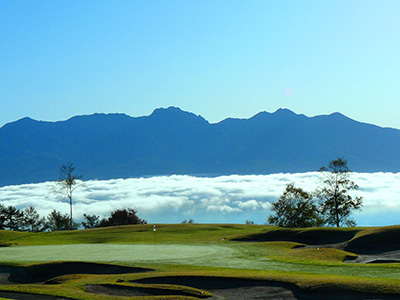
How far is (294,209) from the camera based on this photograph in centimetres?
8700

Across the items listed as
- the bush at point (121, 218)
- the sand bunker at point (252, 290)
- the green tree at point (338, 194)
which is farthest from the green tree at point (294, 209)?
the sand bunker at point (252, 290)

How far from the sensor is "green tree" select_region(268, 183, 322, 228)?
85.6 metres

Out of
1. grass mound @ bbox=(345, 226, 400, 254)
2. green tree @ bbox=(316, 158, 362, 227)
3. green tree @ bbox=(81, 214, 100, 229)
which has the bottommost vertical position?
Answer: grass mound @ bbox=(345, 226, 400, 254)

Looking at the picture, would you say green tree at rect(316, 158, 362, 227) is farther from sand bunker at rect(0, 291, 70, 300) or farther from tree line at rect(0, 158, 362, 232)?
sand bunker at rect(0, 291, 70, 300)

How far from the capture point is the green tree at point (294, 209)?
3371 inches

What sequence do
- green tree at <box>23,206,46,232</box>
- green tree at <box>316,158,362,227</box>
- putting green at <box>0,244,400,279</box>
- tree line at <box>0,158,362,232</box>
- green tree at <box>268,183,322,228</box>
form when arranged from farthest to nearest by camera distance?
green tree at <box>23,206,46,232</box> < green tree at <box>268,183,322,228</box> < tree line at <box>0,158,362,232</box> < green tree at <box>316,158,362,227</box> < putting green at <box>0,244,400,279</box>

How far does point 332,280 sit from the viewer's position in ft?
71.5

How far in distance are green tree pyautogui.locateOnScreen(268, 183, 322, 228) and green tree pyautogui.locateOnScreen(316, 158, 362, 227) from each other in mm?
4496

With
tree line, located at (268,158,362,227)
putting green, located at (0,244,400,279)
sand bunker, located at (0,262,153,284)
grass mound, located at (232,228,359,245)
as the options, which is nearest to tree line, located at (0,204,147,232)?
tree line, located at (268,158,362,227)

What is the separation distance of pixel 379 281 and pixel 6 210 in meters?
106

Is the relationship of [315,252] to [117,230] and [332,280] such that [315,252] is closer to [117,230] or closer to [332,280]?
[332,280]

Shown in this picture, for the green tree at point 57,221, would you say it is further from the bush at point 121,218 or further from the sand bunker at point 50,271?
the sand bunker at point 50,271

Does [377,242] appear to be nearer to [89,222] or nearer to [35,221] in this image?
[89,222]

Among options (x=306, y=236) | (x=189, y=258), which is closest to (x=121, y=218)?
(x=306, y=236)
